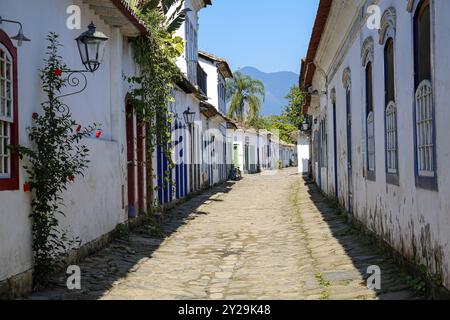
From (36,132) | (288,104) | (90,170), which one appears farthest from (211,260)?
(288,104)

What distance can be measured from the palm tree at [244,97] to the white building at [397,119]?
45.2 m

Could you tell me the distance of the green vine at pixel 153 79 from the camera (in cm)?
1178

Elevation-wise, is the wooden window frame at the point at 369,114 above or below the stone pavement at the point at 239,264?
above

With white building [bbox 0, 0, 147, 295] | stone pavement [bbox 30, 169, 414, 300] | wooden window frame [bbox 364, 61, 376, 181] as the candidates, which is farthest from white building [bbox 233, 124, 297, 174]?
wooden window frame [bbox 364, 61, 376, 181]

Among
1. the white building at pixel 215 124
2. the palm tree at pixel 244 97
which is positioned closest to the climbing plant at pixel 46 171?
the white building at pixel 215 124

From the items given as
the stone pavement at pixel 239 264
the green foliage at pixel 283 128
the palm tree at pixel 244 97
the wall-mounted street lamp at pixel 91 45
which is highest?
the palm tree at pixel 244 97

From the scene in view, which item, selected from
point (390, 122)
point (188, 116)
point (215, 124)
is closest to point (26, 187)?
point (390, 122)

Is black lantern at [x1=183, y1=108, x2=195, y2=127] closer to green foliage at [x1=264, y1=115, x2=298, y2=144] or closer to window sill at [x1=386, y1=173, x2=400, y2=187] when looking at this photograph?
window sill at [x1=386, y1=173, x2=400, y2=187]

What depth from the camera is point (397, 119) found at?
289 inches

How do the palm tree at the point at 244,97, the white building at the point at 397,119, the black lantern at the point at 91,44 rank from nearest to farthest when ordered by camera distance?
1. the white building at the point at 397,119
2. the black lantern at the point at 91,44
3. the palm tree at the point at 244,97

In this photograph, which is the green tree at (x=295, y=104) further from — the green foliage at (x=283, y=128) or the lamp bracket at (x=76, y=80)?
the lamp bracket at (x=76, y=80)

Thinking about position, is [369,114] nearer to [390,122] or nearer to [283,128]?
[390,122]

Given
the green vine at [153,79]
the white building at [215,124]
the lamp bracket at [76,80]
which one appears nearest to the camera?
the lamp bracket at [76,80]

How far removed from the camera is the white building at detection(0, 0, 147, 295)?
5.89m
